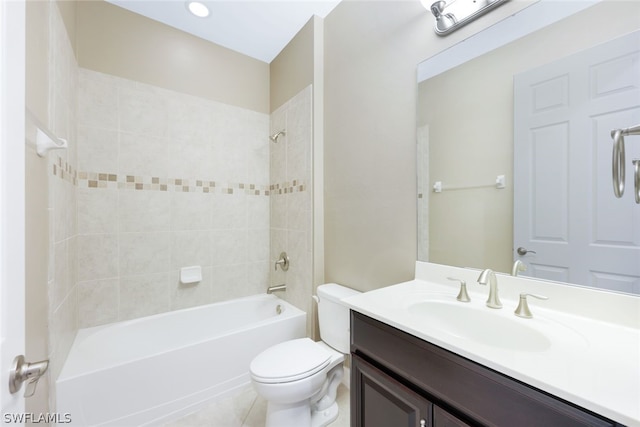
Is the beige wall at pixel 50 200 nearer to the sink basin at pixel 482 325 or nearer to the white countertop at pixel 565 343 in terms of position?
the white countertop at pixel 565 343

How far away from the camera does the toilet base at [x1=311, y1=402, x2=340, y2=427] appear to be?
1.43m

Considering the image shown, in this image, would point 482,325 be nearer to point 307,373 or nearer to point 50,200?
point 307,373

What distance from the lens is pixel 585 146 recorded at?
86 cm

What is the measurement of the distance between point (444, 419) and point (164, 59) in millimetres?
2700

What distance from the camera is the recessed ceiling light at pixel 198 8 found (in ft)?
5.75

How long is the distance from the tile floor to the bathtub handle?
128cm

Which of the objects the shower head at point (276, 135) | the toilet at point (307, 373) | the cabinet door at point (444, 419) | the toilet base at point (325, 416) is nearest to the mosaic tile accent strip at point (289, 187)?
the shower head at point (276, 135)

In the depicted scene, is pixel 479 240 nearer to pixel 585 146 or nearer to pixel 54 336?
pixel 585 146

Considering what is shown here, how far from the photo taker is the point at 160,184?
199 cm

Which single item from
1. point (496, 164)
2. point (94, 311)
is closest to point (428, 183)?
point (496, 164)

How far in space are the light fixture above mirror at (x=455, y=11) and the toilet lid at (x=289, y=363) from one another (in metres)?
1.74

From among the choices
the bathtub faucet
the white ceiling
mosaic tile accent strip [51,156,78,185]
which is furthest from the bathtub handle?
the white ceiling

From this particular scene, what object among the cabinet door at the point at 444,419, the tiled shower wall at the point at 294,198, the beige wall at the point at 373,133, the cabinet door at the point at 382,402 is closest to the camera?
the cabinet door at the point at 444,419

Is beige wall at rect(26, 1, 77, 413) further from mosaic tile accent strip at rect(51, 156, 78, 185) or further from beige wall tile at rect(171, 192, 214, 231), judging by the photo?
beige wall tile at rect(171, 192, 214, 231)
